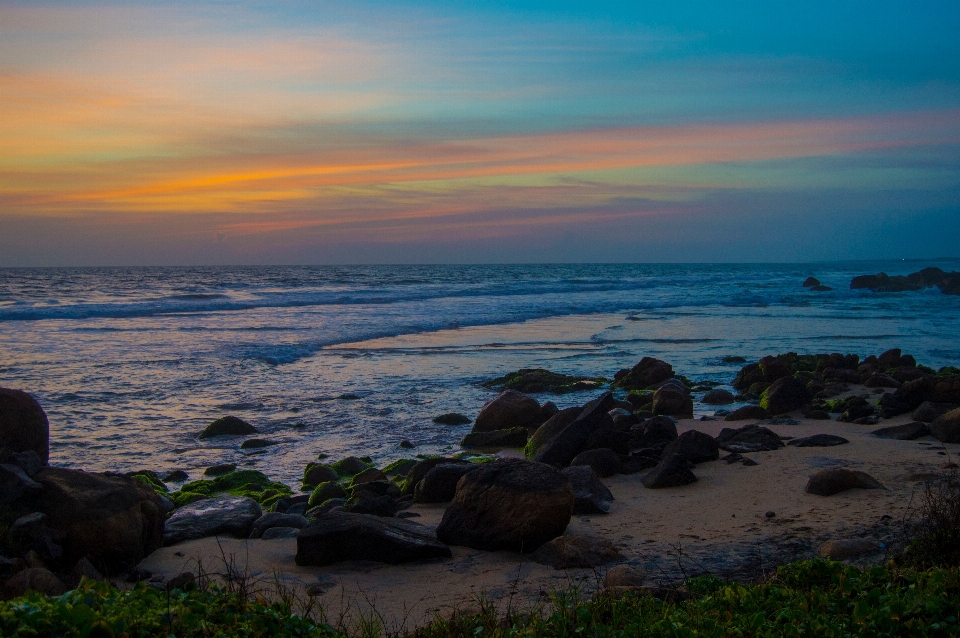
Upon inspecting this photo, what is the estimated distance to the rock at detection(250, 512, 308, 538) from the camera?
730 cm

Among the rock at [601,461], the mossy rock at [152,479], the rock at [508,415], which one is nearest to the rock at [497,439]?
the rock at [508,415]

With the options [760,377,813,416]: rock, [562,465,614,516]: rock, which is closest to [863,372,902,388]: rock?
[760,377,813,416]: rock

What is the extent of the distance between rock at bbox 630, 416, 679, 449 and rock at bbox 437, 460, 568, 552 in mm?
4184

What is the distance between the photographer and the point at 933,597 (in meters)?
4.12

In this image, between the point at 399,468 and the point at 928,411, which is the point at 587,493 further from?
the point at 928,411

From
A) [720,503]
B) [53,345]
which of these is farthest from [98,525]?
[53,345]

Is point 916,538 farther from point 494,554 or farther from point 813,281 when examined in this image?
point 813,281

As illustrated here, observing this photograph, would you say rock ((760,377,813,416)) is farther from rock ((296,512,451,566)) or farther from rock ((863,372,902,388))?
rock ((296,512,451,566))

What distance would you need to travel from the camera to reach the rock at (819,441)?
33.4ft

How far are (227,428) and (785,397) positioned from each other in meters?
9.72

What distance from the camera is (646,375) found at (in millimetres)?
16828

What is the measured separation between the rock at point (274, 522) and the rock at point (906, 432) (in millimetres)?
8127

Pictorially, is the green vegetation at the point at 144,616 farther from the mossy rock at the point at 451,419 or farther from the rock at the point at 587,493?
the mossy rock at the point at 451,419

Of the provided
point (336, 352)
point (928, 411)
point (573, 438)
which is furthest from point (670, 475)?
point (336, 352)
